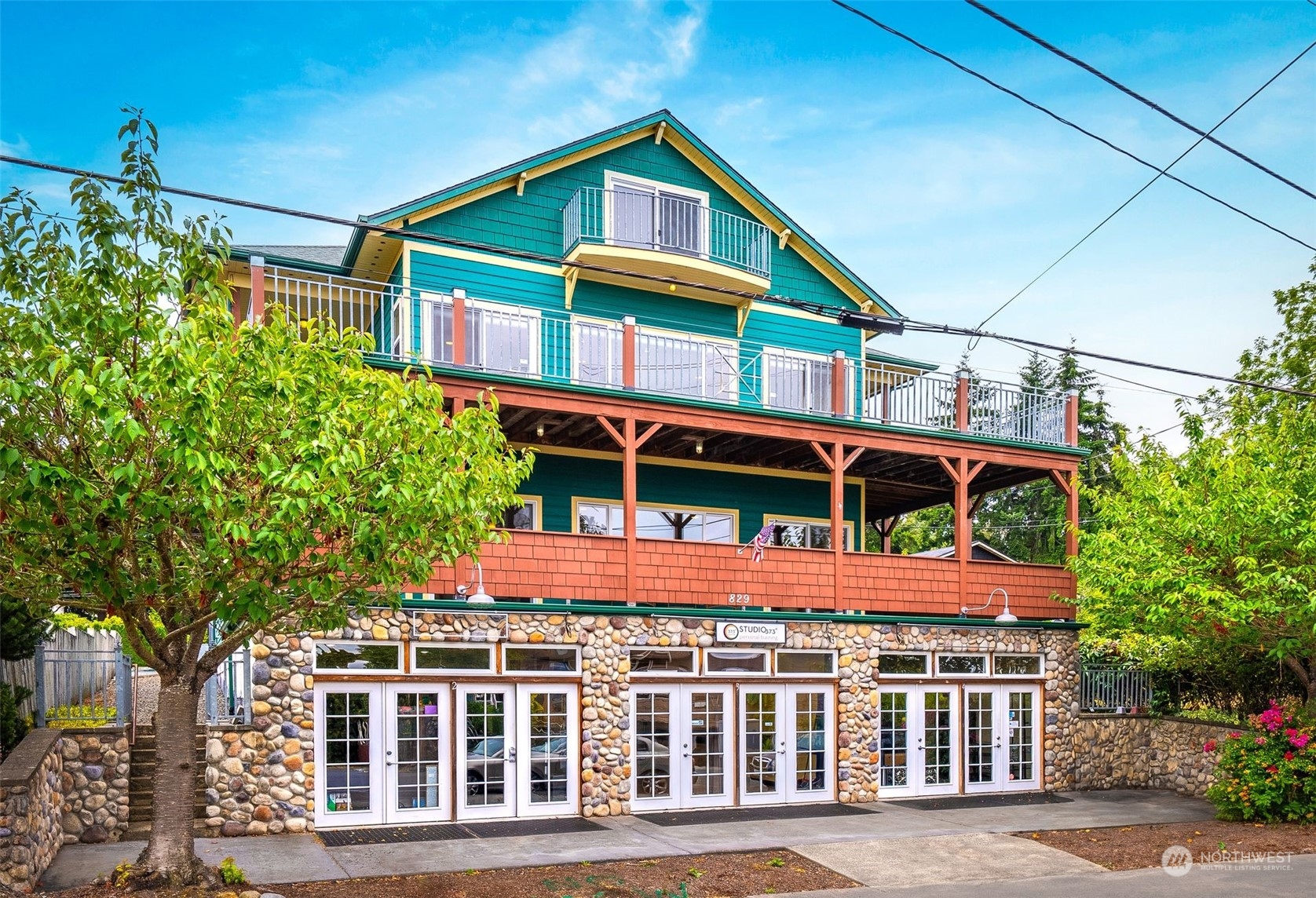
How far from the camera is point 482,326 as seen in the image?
49.8ft

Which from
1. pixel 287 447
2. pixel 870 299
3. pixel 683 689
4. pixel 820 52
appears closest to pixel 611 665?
pixel 683 689

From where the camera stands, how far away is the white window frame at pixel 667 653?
607 inches

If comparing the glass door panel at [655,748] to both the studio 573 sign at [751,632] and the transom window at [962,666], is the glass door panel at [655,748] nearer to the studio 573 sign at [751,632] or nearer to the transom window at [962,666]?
the studio 573 sign at [751,632]

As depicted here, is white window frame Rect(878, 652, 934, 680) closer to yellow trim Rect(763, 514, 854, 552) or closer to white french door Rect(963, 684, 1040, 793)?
white french door Rect(963, 684, 1040, 793)

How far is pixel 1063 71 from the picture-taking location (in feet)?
37.3

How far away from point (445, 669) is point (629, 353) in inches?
213

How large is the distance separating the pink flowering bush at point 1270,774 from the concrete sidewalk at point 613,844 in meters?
0.57

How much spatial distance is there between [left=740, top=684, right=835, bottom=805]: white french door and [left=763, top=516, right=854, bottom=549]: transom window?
4149 mm

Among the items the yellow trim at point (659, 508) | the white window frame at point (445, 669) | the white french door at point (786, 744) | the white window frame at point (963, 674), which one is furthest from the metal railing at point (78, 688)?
the white window frame at point (963, 674)

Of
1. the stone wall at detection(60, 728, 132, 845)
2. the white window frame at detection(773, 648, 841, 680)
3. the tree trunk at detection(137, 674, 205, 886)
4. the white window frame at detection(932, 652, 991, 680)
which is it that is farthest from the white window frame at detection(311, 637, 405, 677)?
the white window frame at detection(932, 652, 991, 680)

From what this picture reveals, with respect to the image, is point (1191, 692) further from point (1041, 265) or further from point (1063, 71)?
point (1063, 71)

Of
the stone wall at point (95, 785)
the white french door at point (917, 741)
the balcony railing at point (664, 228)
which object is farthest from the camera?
the balcony railing at point (664, 228)

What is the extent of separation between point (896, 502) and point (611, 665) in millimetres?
10706

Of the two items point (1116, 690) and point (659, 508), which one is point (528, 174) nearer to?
point (659, 508)
